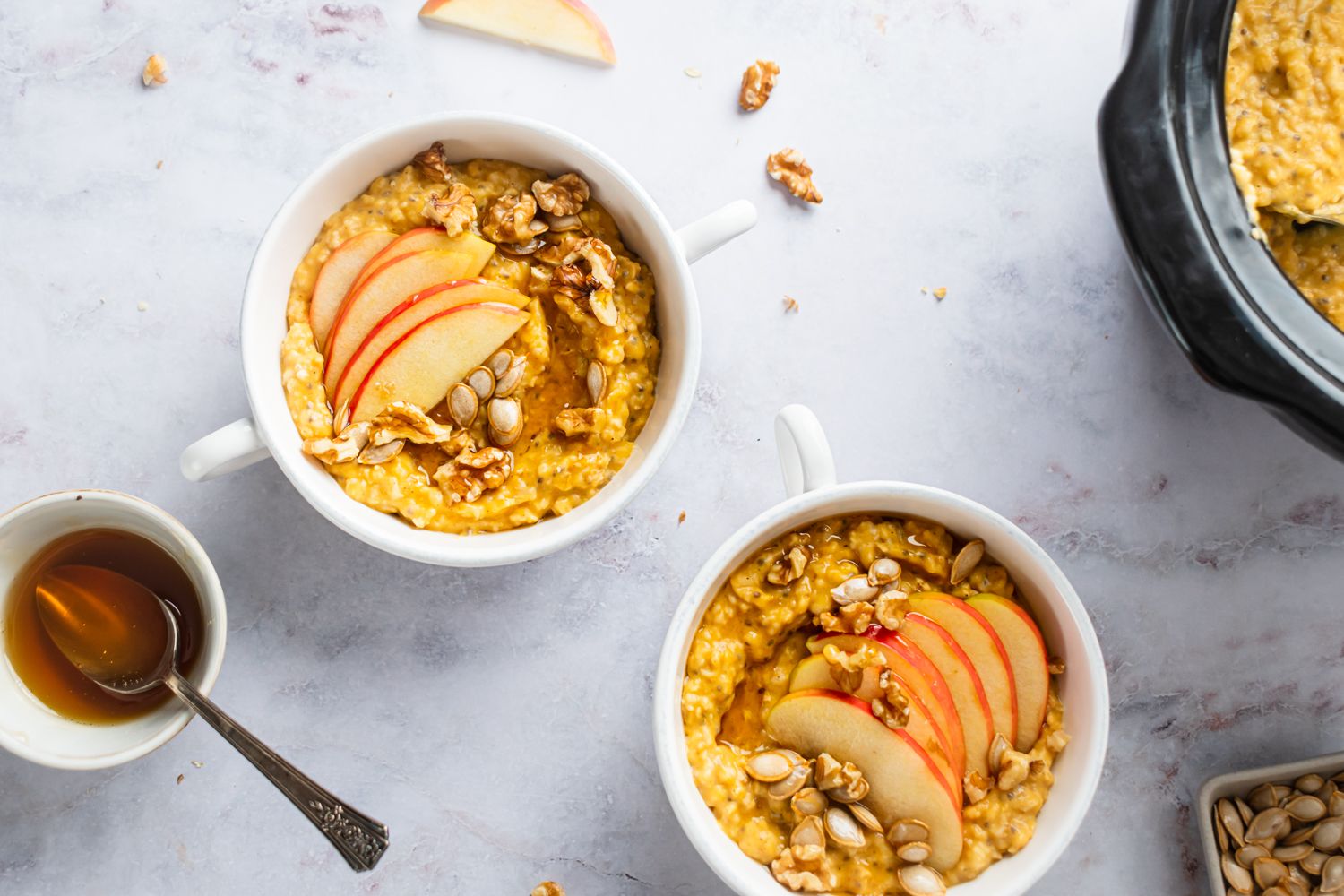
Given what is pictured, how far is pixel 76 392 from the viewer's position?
6.39ft

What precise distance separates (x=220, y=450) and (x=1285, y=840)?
1.80 m

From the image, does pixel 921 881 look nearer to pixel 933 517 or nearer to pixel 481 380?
pixel 933 517

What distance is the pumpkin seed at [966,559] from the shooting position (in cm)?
172

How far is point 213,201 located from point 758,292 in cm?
91

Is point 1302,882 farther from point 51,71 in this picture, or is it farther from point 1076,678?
point 51,71

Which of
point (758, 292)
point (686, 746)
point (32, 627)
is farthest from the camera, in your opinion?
point (758, 292)

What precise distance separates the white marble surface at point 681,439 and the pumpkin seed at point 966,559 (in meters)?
0.28

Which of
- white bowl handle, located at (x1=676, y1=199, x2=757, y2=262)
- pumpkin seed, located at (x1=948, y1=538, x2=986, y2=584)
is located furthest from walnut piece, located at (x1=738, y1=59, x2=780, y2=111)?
pumpkin seed, located at (x1=948, y1=538, x2=986, y2=584)

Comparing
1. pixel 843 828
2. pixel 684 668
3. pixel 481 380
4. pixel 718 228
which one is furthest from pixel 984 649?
pixel 481 380

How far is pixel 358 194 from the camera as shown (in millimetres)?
1760

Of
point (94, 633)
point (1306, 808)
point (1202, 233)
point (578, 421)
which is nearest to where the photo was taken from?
point (1202, 233)

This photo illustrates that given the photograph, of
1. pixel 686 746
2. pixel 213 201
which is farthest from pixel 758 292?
pixel 213 201

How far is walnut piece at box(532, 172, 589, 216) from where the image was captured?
1.73 m

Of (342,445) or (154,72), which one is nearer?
(342,445)
